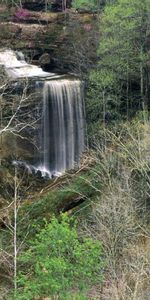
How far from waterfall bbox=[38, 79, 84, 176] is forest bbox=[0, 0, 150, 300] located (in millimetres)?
62

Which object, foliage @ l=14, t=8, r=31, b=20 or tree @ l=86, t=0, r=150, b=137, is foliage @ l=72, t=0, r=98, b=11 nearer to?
foliage @ l=14, t=8, r=31, b=20

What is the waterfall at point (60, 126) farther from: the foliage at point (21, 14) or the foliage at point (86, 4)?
the foliage at point (21, 14)

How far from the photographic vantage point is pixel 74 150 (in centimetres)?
3325

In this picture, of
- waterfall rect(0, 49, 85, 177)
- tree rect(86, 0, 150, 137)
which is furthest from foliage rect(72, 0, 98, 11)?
Answer: waterfall rect(0, 49, 85, 177)

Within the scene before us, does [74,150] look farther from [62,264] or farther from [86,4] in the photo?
[62,264]

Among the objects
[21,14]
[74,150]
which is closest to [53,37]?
[21,14]

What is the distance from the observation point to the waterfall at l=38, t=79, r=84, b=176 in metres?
32.6

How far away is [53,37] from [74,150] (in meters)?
9.91

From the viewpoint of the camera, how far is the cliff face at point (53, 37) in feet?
119

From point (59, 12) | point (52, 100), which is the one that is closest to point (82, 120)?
point (52, 100)

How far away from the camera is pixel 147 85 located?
32.3m

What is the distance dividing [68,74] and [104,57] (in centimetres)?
530

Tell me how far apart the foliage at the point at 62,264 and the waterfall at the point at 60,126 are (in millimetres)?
17226

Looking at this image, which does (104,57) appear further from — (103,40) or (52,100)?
(52,100)
